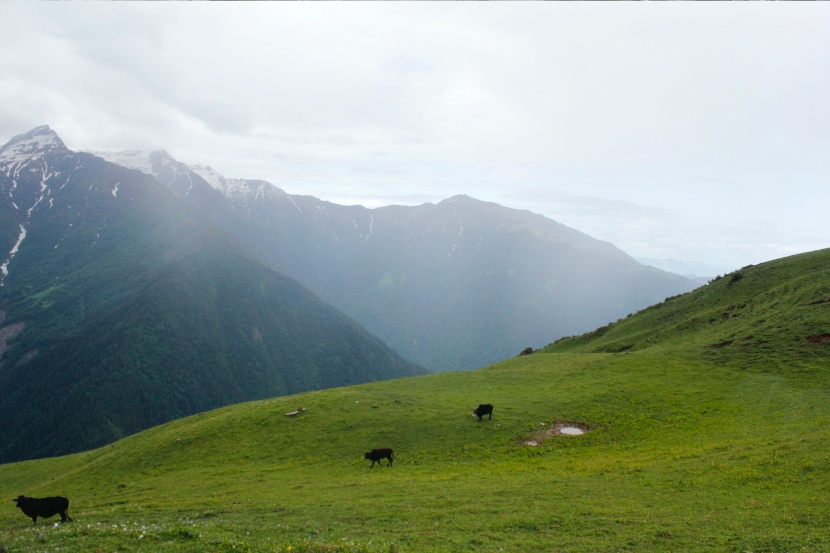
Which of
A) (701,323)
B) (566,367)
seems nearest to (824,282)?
(701,323)

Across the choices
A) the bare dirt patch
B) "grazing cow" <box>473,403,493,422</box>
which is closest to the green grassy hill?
the bare dirt patch

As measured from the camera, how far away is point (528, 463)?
31.8 metres

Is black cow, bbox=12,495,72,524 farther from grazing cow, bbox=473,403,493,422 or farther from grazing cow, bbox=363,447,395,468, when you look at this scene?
grazing cow, bbox=473,403,493,422

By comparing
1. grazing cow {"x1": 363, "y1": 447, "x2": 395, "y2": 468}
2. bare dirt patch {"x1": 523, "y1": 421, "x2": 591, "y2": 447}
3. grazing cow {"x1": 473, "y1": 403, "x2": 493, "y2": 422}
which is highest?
grazing cow {"x1": 473, "y1": 403, "x2": 493, "y2": 422}

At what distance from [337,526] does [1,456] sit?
26256 cm

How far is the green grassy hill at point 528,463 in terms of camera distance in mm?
18438

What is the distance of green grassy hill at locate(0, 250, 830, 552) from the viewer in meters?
18.4

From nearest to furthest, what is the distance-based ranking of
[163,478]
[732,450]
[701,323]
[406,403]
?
[732,450]
[163,478]
[406,403]
[701,323]

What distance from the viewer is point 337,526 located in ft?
66.0

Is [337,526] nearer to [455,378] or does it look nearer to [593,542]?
[593,542]

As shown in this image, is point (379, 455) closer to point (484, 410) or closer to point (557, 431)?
point (484, 410)

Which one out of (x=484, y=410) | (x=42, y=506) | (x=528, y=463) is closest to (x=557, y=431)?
(x=484, y=410)

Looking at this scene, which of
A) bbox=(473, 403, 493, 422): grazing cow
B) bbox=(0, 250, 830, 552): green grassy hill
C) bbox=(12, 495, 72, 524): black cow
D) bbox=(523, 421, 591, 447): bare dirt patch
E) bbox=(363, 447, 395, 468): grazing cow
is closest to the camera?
bbox=(0, 250, 830, 552): green grassy hill

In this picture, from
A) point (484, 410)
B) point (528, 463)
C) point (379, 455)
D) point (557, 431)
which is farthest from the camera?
point (484, 410)
